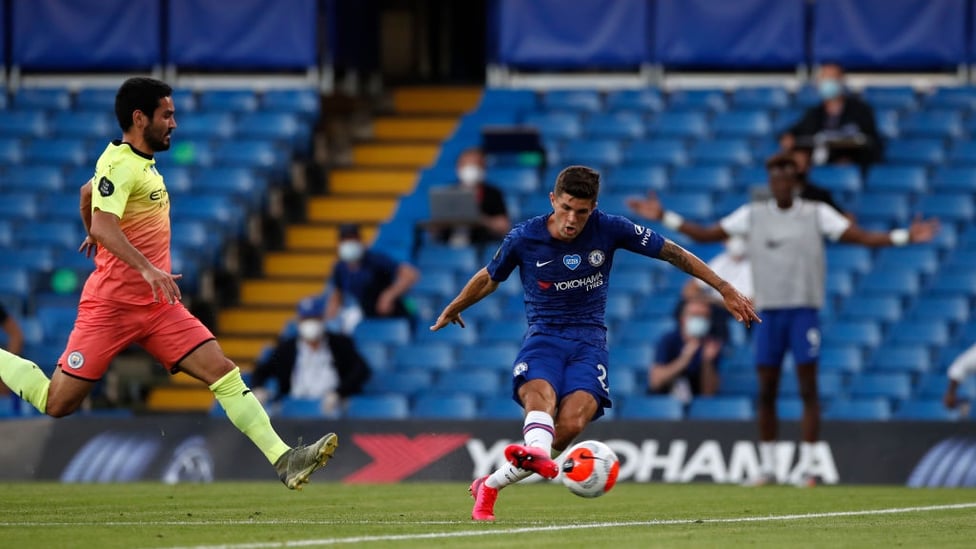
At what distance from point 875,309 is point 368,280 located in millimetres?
5133

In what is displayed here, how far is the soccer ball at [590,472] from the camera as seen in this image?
9.72 m

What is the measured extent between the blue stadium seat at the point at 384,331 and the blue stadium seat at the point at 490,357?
2.18 ft

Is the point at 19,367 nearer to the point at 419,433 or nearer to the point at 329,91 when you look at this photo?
the point at 419,433

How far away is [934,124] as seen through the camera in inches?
833

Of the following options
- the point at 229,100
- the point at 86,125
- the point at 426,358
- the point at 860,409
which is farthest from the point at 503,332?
the point at 86,125

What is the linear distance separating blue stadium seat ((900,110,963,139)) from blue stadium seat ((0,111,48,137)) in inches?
416

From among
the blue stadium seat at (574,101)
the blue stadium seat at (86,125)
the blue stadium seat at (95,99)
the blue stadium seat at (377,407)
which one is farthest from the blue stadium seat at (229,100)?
the blue stadium seat at (377,407)

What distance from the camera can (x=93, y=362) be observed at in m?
10.6

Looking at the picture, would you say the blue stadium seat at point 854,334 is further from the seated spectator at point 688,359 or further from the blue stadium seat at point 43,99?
the blue stadium seat at point 43,99

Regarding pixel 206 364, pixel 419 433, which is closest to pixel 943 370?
pixel 419 433

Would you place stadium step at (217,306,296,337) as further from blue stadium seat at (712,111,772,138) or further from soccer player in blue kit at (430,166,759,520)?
soccer player in blue kit at (430,166,759,520)

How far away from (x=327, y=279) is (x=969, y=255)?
726 centimetres

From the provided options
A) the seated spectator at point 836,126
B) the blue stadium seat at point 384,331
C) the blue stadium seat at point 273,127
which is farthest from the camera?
the blue stadium seat at point 273,127

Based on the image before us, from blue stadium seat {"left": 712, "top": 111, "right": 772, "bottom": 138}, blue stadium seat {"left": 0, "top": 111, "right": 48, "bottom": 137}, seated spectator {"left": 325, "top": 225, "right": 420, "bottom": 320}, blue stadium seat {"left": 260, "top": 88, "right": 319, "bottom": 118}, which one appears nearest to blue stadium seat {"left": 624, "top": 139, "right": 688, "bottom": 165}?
blue stadium seat {"left": 712, "top": 111, "right": 772, "bottom": 138}
